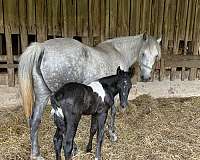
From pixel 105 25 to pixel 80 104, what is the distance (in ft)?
8.72

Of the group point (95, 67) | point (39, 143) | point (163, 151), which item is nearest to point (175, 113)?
point (163, 151)

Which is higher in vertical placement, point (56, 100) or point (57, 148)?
point (56, 100)

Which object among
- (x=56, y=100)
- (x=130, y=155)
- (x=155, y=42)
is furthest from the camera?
(x=155, y=42)

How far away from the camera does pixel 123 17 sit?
6016 mm

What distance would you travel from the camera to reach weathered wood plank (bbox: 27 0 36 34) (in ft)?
18.2

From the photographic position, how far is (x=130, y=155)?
444 centimetres

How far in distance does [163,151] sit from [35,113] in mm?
1818

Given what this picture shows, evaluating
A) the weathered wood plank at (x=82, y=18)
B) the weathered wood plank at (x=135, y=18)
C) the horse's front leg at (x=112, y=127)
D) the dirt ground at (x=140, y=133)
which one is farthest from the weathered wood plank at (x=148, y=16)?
the horse's front leg at (x=112, y=127)

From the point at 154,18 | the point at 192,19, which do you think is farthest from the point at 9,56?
the point at 192,19

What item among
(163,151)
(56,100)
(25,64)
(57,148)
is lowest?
(163,151)

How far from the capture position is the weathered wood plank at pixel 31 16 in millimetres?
5555

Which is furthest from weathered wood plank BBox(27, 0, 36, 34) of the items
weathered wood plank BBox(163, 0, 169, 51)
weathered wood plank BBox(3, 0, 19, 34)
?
weathered wood plank BBox(163, 0, 169, 51)

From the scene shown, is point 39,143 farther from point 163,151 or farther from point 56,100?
point 163,151

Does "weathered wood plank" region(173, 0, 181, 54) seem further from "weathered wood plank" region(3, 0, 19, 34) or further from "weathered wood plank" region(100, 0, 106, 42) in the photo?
"weathered wood plank" region(3, 0, 19, 34)
